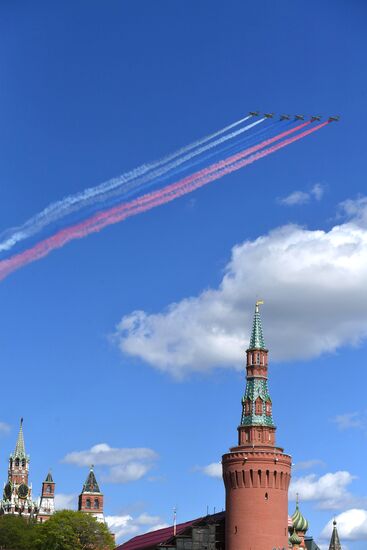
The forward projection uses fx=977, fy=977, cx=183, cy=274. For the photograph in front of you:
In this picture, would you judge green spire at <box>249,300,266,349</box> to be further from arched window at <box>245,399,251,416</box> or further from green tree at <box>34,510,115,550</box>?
green tree at <box>34,510,115,550</box>

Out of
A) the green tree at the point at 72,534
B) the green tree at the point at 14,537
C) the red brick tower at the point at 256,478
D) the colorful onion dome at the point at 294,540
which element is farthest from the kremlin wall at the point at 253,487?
the green tree at the point at 14,537

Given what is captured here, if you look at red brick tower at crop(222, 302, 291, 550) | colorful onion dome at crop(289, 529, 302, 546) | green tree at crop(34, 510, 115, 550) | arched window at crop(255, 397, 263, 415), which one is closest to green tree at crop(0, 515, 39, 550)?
green tree at crop(34, 510, 115, 550)

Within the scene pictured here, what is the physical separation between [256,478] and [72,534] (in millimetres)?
43183

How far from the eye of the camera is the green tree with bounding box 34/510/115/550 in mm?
164875

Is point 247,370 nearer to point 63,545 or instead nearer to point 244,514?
point 244,514

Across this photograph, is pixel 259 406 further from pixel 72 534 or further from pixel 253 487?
pixel 72 534

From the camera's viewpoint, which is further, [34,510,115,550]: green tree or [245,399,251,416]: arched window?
[34,510,115,550]: green tree

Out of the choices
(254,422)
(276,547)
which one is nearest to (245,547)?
(276,547)

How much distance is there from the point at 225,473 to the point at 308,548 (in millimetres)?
48235

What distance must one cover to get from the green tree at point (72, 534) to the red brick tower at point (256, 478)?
37.2 meters

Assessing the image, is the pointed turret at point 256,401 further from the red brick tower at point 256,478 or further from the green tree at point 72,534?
the green tree at point 72,534

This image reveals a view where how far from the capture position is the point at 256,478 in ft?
449

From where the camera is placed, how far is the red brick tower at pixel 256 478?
134250 mm

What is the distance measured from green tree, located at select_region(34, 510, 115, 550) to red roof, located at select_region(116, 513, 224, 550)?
5162 mm
